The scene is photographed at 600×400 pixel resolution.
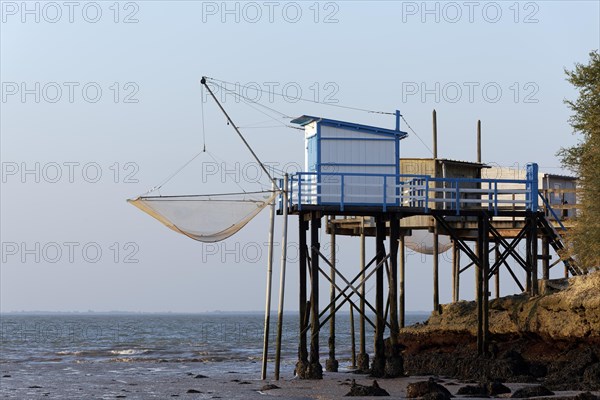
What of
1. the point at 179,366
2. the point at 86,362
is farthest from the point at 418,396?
the point at 86,362

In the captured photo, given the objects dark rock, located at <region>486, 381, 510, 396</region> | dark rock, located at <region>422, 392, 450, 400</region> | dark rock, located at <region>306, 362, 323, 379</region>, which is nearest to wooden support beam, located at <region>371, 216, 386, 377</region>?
dark rock, located at <region>306, 362, 323, 379</region>

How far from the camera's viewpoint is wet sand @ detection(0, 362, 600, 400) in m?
31.1

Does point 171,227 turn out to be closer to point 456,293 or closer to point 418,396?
point 418,396

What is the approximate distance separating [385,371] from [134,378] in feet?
44.6

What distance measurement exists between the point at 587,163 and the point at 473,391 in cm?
1270

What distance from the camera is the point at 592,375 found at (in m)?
29.7

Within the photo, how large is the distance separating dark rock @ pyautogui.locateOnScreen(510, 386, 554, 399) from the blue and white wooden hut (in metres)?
8.24

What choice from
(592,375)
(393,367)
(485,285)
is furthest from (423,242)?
(592,375)

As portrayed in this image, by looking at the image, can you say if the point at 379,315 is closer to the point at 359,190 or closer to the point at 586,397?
the point at 359,190

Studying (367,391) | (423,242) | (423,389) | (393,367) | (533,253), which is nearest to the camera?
(423,389)

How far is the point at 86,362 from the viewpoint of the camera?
59.5m

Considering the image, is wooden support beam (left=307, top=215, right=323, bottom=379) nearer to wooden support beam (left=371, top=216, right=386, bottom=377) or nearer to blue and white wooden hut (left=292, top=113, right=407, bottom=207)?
blue and white wooden hut (left=292, top=113, right=407, bottom=207)

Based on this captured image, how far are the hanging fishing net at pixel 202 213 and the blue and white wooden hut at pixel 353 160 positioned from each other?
168 centimetres

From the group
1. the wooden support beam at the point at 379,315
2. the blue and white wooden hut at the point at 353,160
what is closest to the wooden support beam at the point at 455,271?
the wooden support beam at the point at 379,315
